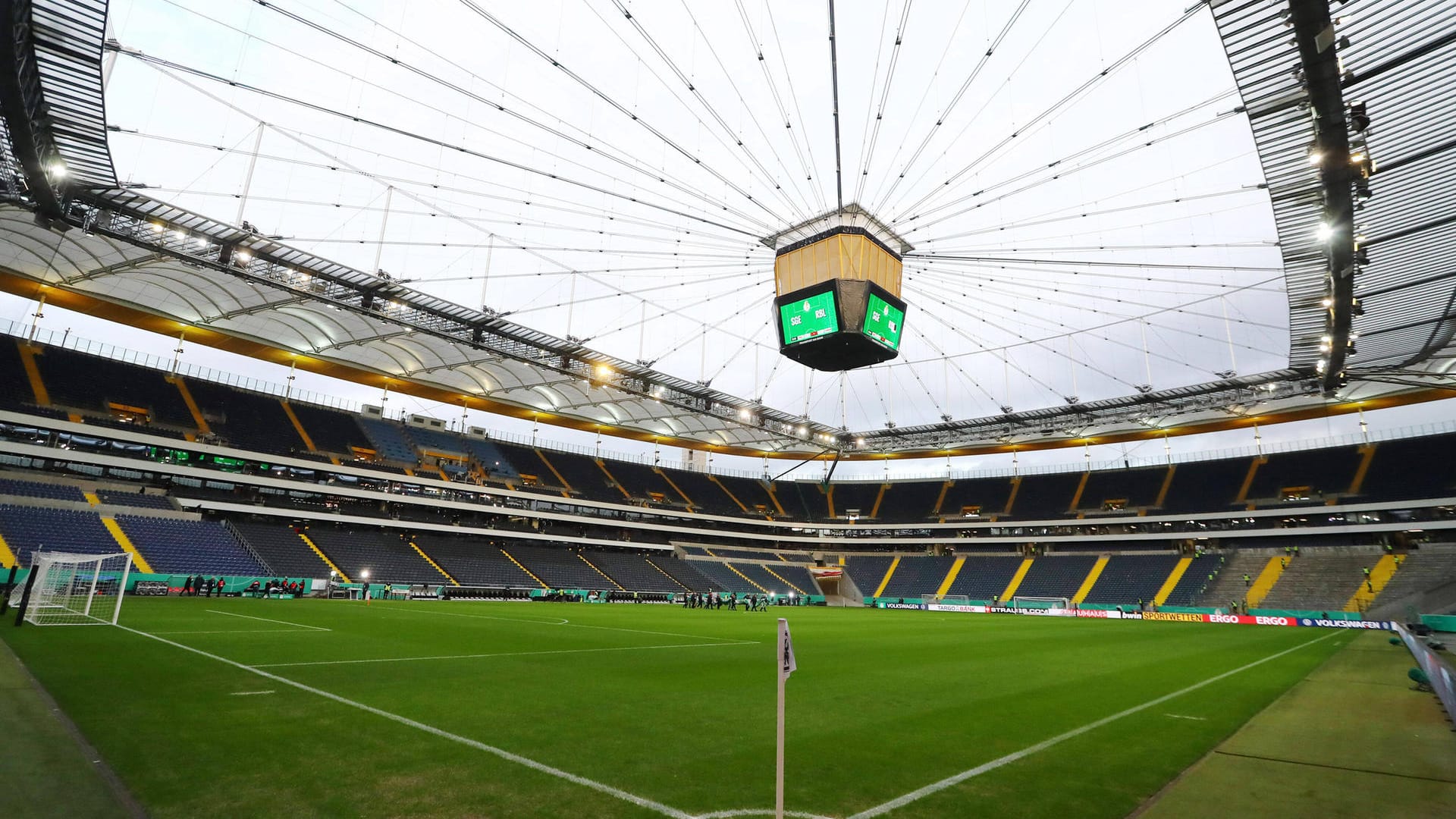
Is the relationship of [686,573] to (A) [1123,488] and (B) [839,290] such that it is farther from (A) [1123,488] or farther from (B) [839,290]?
(A) [1123,488]

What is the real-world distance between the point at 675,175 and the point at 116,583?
30.5 m

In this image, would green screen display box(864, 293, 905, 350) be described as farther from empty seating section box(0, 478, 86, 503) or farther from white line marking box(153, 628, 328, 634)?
empty seating section box(0, 478, 86, 503)

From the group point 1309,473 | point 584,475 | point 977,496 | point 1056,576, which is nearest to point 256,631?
point 584,475

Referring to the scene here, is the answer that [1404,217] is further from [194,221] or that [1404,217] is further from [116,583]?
[116,583]

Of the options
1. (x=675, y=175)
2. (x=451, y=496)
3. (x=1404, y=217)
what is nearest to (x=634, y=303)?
(x=675, y=175)

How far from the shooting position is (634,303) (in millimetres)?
39812

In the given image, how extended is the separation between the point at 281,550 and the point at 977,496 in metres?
66.2

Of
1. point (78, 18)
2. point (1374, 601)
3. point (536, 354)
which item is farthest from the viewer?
point (1374, 601)

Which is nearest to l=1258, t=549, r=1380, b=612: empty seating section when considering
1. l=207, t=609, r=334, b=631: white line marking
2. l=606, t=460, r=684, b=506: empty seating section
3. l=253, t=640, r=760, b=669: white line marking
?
l=253, t=640, r=760, b=669: white line marking

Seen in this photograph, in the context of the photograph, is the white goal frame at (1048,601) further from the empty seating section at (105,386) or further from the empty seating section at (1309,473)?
the empty seating section at (105,386)

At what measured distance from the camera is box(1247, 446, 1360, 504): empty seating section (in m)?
53.3

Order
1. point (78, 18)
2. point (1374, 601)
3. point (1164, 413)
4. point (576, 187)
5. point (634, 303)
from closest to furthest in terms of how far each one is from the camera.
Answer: point (78, 18), point (576, 187), point (634, 303), point (1374, 601), point (1164, 413)

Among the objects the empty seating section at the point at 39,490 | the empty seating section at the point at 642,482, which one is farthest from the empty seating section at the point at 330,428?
the empty seating section at the point at 642,482

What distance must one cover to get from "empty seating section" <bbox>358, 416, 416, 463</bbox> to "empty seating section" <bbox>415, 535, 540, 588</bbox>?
7.34 metres
